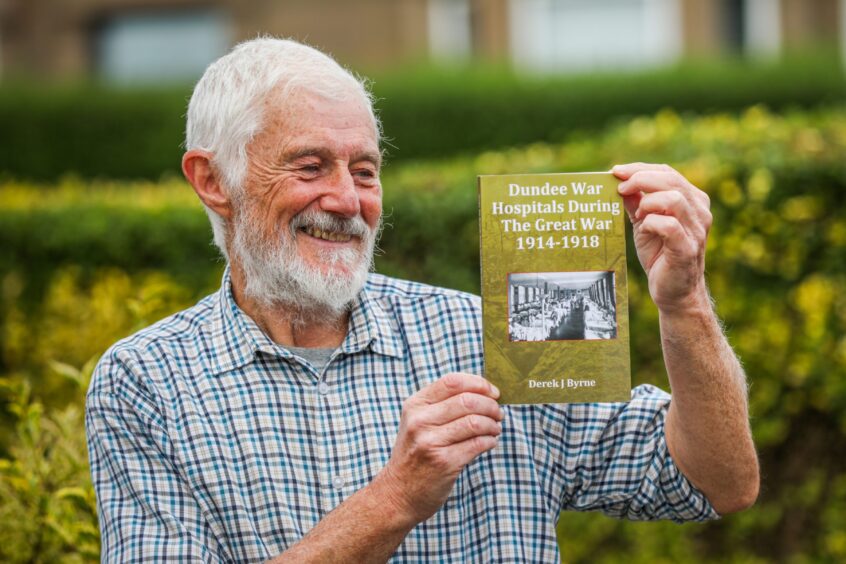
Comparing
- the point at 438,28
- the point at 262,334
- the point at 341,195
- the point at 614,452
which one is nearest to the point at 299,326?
the point at 262,334

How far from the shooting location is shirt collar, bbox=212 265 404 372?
2.37 m

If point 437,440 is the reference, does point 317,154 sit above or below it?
above

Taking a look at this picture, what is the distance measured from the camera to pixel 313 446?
232 centimetres

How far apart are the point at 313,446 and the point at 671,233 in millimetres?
871

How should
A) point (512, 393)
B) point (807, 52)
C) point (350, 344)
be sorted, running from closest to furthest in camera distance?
point (512, 393)
point (350, 344)
point (807, 52)

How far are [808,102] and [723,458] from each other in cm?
853

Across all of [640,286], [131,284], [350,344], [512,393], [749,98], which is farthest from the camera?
[749,98]

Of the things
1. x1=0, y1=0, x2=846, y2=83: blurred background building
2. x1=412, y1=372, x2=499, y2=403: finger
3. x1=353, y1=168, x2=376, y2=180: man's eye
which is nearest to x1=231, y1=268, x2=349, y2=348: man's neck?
x1=353, y1=168, x2=376, y2=180: man's eye

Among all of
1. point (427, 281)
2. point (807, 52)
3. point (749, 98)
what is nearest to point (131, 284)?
point (427, 281)

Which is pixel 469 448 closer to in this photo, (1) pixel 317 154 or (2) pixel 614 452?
(2) pixel 614 452

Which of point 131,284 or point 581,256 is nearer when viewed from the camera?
point 581,256

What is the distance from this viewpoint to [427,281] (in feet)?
15.3

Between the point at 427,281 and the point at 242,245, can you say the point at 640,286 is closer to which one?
the point at 427,281

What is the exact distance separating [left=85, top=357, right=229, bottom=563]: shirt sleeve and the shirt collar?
0.68 feet
